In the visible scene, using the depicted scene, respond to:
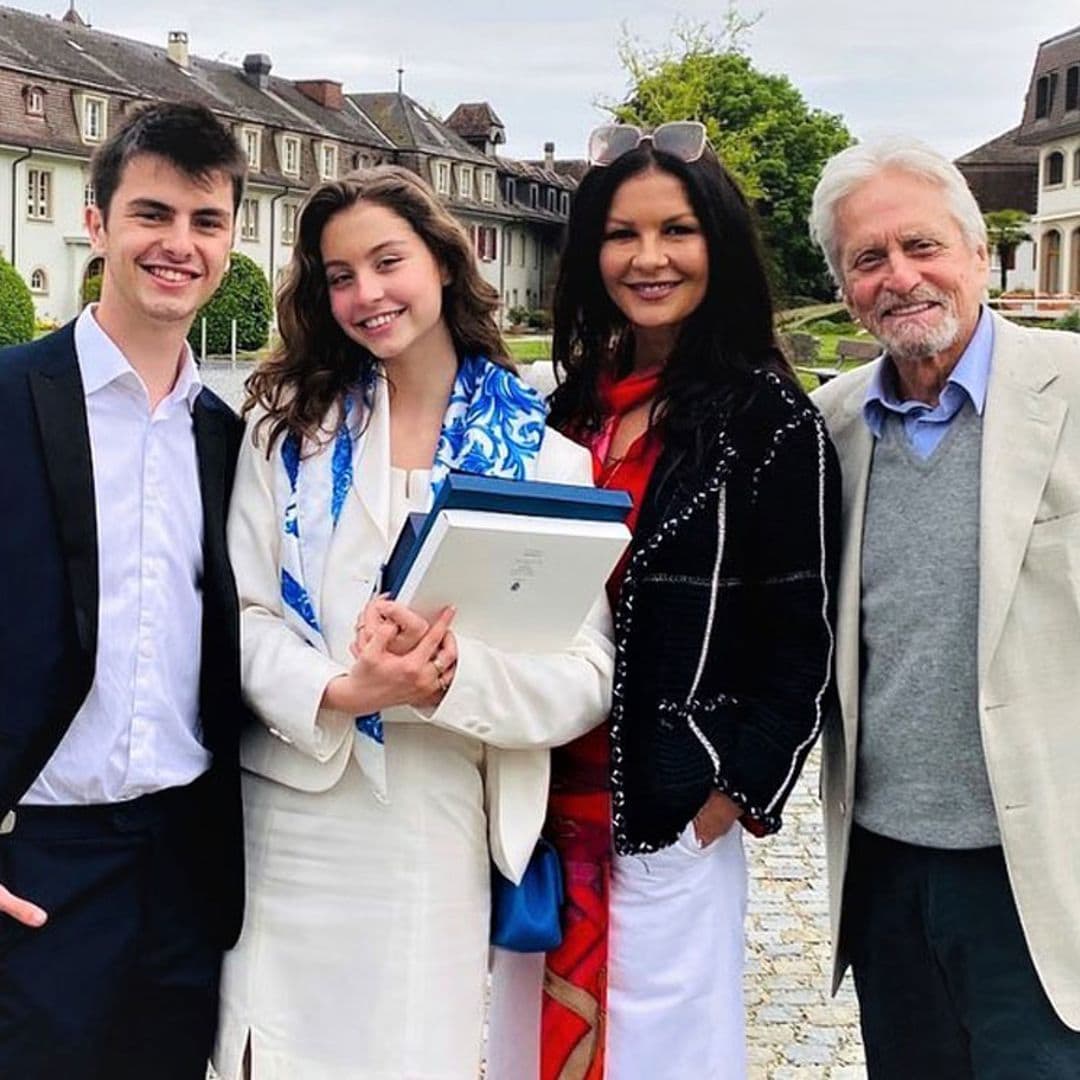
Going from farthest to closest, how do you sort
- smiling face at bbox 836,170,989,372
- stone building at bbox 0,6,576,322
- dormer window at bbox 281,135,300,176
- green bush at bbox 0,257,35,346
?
dormer window at bbox 281,135,300,176, stone building at bbox 0,6,576,322, green bush at bbox 0,257,35,346, smiling face at bbox 836,170,989,372

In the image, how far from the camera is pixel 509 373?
3354 mm

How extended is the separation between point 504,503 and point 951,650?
1035mm

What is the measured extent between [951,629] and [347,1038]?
4.82 feet

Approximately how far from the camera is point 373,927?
3051 millimetres

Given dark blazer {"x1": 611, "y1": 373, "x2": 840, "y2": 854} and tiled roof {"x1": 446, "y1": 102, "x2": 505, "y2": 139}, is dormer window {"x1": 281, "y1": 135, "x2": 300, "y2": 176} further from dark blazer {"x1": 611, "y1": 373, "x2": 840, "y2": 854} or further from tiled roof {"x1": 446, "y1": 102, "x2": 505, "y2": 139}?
dark blazer {"x1": 611, "y1": 373, "x2": 840, "y2": 854}

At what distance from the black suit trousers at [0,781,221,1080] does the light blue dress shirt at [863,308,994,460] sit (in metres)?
1.67

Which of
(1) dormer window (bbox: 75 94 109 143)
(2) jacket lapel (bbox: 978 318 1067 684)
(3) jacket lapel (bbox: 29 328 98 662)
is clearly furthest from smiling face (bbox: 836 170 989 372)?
(1) dormer window (bbox: 75 94 109 143)

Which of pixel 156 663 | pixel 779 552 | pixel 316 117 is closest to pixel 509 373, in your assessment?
pixel 779 552

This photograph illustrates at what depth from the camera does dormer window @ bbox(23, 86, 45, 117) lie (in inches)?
1687

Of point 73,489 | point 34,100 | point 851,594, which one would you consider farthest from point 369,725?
point 34,100

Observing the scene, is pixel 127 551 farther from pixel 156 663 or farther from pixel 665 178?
pixel 665 178

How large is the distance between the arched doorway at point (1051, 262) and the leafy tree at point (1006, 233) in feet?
4.45

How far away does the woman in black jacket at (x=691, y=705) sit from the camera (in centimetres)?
313

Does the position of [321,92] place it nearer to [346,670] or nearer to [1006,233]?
[1006,233]
